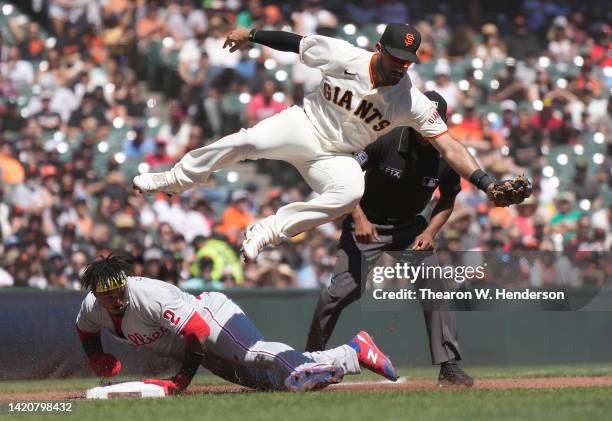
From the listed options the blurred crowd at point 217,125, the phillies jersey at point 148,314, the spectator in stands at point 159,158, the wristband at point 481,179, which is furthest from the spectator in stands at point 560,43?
the phillies jersey at point 148,314

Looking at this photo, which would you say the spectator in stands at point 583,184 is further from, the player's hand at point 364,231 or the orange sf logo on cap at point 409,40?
the orange sf logo on cap at point 409,40

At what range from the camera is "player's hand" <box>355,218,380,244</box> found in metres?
8.75

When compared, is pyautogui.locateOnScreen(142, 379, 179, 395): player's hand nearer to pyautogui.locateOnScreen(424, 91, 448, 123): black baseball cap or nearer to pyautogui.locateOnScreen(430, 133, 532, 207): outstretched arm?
pyautogui.locateOnScreen(430, 133, 532, 207): outstretched arm

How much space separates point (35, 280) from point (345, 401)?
261 inches

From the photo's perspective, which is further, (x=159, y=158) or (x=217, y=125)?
(x=217, y=125)

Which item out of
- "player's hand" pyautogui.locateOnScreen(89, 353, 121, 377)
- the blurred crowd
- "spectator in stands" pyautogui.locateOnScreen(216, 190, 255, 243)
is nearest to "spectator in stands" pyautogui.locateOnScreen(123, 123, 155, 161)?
the blurred crowd

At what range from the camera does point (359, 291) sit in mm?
8867

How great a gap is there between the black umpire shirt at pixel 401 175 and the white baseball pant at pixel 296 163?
707 mm

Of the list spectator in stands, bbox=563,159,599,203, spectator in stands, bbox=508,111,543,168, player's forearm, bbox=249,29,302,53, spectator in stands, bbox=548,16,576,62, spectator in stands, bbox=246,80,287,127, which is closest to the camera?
player's forearm, bbox=249,29,302,53

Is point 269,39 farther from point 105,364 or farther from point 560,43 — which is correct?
point 560,43

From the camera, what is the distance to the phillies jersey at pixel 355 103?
8.00 meters

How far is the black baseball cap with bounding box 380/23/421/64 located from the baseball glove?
0.98 metres

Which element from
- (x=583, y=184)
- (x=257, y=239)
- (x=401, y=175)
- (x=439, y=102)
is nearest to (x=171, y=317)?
(x=257, y=239)

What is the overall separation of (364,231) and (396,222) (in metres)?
0.37
